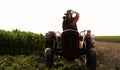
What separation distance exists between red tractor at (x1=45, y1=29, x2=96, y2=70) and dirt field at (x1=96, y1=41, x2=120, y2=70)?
1815 mm

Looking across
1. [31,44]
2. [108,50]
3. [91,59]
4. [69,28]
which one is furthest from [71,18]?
[31,44]

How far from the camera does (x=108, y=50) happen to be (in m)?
22.5

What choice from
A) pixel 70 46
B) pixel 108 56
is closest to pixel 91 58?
pixel 70 46

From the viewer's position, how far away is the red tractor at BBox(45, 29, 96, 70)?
16.8m

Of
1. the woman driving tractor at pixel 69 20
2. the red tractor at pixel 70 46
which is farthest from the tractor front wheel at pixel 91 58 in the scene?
the woman driving tractor at pixel 69 20

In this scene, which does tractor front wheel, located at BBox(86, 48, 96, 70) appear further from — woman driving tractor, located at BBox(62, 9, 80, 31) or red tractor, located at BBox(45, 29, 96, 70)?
woman driving tractor, located at BBox(62, 9, 80, 31)

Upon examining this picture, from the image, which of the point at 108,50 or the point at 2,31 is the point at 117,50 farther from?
the point at 2,31

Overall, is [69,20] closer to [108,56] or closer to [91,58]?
[91,58]

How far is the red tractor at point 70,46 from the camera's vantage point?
16828mm

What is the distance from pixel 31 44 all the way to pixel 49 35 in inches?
248

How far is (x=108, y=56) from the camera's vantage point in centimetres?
2111

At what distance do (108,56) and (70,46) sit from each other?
4707 millimetres

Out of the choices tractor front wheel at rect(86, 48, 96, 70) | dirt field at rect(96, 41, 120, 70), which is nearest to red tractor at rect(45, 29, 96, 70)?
tractor front wheel at rect(86, 48, 96, 70)

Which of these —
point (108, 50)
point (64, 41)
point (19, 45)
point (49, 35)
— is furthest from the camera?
point (19, 45)
